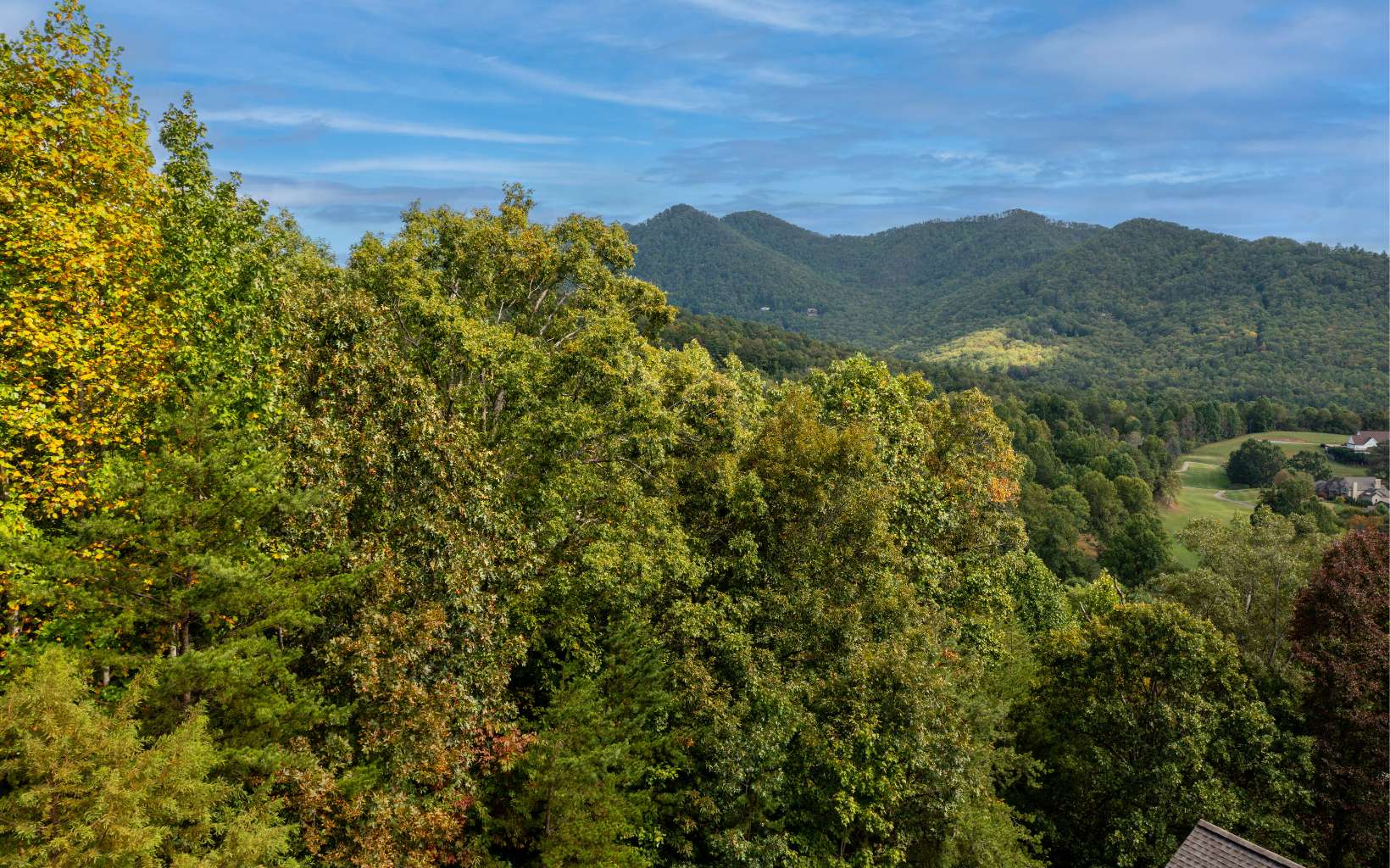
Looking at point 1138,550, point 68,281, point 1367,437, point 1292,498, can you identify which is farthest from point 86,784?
point 1367,437

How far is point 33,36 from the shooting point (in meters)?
14.2

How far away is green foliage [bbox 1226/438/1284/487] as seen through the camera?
5079 inches

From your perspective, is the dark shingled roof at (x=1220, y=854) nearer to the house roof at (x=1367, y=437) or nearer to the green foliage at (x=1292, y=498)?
the green foliage at (x=1292, y=498)

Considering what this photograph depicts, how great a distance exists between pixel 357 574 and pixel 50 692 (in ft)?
16.1

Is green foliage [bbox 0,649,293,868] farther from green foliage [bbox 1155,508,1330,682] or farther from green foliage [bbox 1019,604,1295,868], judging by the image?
green foliage [bbox 1155,508,1330,682]

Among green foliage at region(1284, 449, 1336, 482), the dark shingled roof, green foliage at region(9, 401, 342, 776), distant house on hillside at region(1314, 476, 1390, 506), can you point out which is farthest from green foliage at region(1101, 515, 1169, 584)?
green foliage at region(9, 401, 342, 776)

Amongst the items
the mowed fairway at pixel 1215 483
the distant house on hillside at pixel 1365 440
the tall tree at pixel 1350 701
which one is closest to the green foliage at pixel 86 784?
the tall tree at pixel 1350 701

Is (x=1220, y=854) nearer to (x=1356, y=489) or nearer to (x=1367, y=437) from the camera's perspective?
(x=1356, y=489)

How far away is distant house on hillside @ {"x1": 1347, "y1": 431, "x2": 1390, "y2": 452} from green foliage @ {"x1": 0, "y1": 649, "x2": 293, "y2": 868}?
183 meters

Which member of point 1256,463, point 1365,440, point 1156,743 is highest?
point 1365,440

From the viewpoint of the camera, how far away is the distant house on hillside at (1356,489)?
110 m

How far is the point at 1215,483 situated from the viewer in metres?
134

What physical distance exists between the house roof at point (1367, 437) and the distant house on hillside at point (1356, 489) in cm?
2684

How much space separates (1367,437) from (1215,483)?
135 ft
